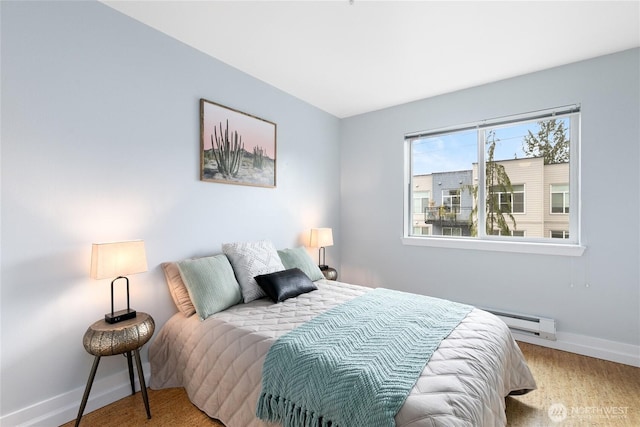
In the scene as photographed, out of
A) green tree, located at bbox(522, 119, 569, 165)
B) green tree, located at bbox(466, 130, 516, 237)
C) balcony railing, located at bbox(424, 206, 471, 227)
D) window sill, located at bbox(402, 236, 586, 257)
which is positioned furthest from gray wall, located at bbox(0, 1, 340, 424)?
green tree, located at bbox(522, 119, 569, 165)

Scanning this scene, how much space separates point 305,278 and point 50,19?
237cm

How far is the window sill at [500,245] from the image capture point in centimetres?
261

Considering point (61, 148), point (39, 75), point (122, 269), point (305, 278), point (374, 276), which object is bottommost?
point (374, 276)

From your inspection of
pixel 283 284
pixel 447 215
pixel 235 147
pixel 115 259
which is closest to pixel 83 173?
pixel 115 259

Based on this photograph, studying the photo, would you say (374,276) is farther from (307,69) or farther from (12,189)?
(12,189)

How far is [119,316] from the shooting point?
1.79 metres

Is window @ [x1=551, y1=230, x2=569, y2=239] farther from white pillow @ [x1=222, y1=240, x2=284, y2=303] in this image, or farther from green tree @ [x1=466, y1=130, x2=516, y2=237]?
white pillow @ [x1=222, y1=240, x2=284, y2=303]

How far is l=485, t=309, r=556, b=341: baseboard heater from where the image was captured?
264 cm

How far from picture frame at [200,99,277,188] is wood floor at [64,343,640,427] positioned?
1.64m

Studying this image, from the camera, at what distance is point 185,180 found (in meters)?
2.36

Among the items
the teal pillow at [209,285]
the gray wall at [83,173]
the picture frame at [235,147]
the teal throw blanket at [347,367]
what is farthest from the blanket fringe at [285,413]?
the picture frame at [235,147]

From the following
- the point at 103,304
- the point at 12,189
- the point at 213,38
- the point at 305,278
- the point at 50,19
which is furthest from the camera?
the point at 305,278

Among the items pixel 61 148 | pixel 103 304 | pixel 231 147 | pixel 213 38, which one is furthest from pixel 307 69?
pixel 103 304

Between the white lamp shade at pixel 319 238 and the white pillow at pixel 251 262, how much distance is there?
2.49 ft
